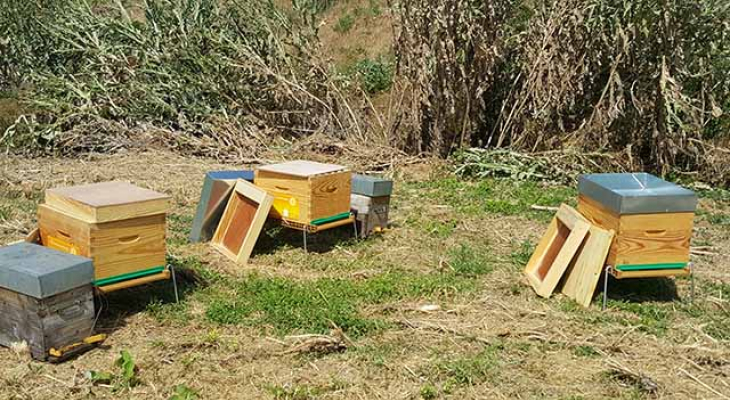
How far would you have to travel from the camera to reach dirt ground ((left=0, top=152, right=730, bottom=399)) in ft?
13.7

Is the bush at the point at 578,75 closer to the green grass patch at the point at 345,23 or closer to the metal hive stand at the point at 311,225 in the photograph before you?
the metal hive stand at the point at 311,225

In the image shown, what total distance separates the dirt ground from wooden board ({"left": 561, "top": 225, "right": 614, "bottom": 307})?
5.3 inches

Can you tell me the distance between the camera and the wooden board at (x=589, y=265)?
5.31 metres

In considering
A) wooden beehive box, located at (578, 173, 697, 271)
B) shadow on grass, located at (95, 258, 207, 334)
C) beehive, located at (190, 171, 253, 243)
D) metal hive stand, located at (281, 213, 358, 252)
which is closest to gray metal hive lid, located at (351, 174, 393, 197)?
metal hive stand, located at (281, 213, 358, 252)

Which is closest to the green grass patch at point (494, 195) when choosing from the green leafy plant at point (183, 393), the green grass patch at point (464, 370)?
the green grass patch at point (464, 370)

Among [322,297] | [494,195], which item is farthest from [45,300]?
[494,195]

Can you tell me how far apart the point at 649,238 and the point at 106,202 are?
3486 millimetres

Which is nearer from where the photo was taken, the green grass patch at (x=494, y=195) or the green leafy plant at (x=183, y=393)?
the green leafy plant at (x=183, y=393)

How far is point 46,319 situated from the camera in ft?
13.9

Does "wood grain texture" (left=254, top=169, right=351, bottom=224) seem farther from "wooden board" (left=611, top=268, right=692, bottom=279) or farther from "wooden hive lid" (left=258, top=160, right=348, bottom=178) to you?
"wooden board" (left=611, top=268, right=692, bottom=279)

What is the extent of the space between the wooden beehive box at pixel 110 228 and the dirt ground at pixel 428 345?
0.37 m

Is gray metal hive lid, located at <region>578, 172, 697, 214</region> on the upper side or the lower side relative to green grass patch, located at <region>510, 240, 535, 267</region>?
upper

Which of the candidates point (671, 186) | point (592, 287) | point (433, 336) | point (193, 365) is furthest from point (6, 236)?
point (671, 186)

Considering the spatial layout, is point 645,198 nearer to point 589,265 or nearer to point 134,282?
point 589,265
